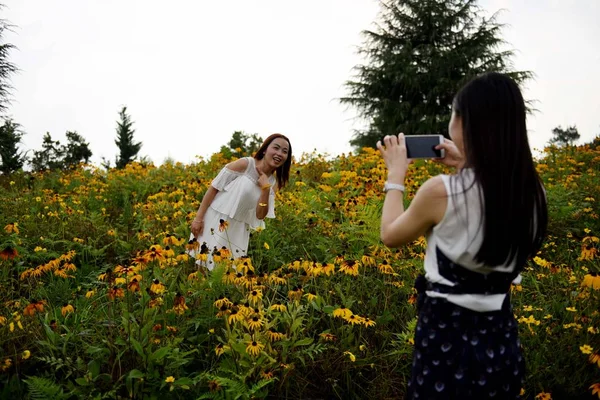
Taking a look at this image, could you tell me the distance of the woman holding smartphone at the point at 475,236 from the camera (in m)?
1.42

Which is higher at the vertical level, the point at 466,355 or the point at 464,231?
the point at 464,231

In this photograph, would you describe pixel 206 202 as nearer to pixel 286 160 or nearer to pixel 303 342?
pixel 286 160

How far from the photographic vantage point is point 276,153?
420cm

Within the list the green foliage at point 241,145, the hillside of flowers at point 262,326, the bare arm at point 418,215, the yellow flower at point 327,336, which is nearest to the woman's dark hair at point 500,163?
the bare arm at point 418,215

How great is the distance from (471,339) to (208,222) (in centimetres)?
312

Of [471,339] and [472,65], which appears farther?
[472,65]

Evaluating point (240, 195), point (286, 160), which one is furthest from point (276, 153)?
point (240, 195)

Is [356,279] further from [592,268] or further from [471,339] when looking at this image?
[471,339]

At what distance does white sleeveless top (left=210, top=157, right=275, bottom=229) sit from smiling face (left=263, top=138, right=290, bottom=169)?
181 millimetres

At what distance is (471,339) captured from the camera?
1543 millimetres

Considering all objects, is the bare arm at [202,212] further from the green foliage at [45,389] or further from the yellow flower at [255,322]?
the green foliage at [45,389]

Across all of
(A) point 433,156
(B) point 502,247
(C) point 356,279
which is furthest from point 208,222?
(B) point 502,247

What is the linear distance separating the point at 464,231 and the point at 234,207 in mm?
2950

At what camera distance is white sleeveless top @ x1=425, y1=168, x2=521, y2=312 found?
1419 millimetres
